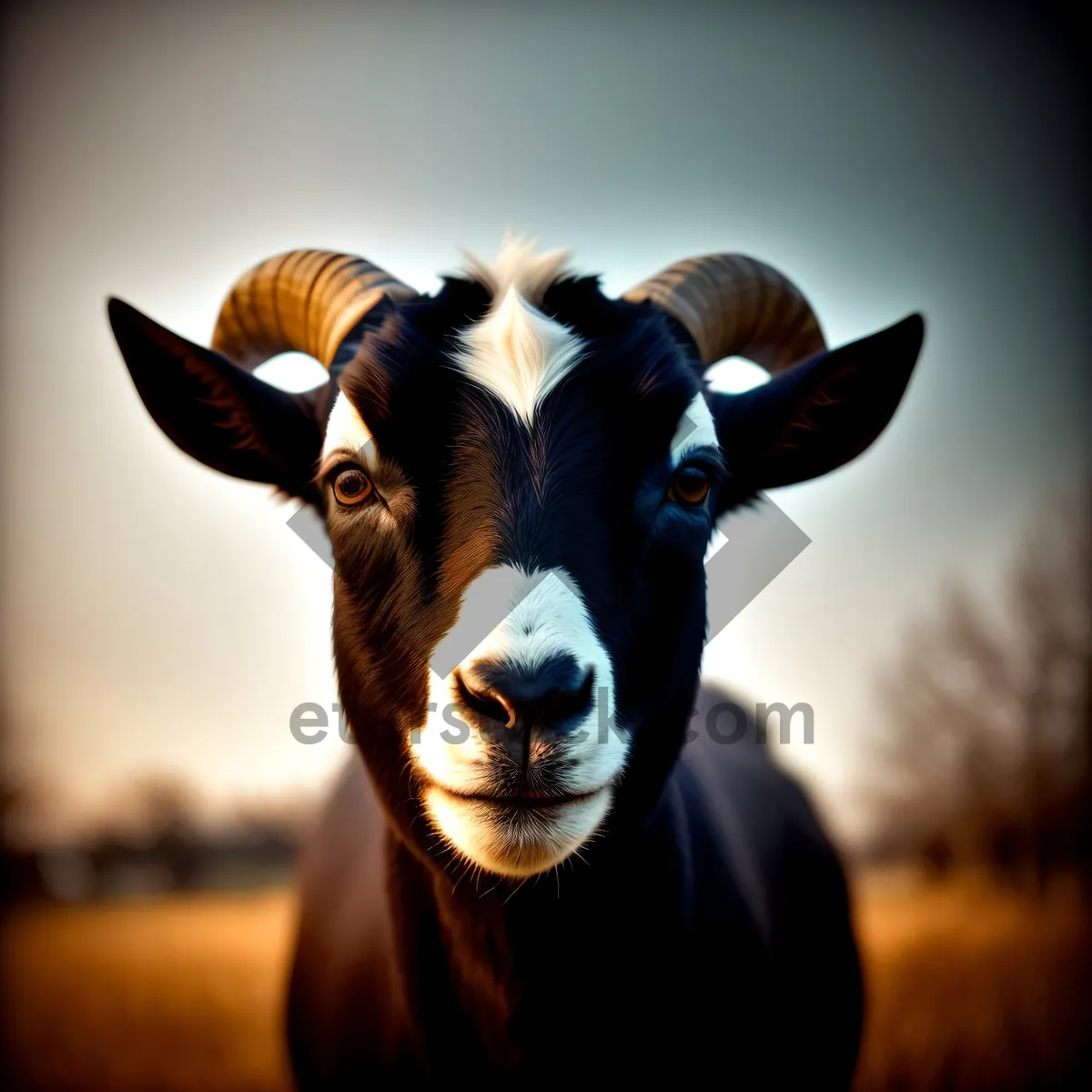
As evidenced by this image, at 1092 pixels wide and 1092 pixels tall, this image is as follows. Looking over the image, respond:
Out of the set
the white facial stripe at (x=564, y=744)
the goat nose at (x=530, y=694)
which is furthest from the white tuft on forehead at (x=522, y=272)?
the goat nose at (x=530, y=694)

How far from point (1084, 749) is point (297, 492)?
16.0m

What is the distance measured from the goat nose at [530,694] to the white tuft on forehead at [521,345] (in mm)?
814

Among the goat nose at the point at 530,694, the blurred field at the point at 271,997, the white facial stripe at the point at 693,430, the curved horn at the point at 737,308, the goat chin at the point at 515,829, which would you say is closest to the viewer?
the goat nose at the point at 530,694

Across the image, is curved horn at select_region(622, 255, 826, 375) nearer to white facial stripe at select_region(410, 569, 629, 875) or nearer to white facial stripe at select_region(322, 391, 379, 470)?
white facial stripe at select_region(322, 391, 379, 470)

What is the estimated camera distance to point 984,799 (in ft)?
54.3

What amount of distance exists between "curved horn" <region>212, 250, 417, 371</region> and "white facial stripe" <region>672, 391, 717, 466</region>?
1.13 meters

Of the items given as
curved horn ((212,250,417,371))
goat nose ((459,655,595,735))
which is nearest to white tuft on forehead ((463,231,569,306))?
curved horn ((212,250,417,371))

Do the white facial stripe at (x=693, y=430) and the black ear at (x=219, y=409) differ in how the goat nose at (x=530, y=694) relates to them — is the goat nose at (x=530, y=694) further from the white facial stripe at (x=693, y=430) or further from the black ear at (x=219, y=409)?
the black ear at (x=219, y=409)

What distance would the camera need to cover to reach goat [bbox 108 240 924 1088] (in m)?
2.11

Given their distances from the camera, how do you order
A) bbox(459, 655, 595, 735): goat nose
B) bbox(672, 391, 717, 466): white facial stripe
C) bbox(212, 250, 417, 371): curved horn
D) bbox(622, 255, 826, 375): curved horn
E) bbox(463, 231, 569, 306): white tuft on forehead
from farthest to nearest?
bbox(622, 255, 826, 375): curved horn → bbox(212, 250, 417, 371): curved horn → bbox(463, 231, 569, 306): white tuft on forehead → bbox(672, 391, 717, 466): white facial stripe → bbox(459, 655, 595, 735): goat nose

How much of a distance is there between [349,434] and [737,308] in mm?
1818

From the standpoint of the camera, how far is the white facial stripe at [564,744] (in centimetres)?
193

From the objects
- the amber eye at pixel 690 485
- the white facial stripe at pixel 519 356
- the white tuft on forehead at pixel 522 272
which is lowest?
the amber eye at pixel 690 485

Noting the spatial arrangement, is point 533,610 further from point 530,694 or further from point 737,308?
point 737,308
